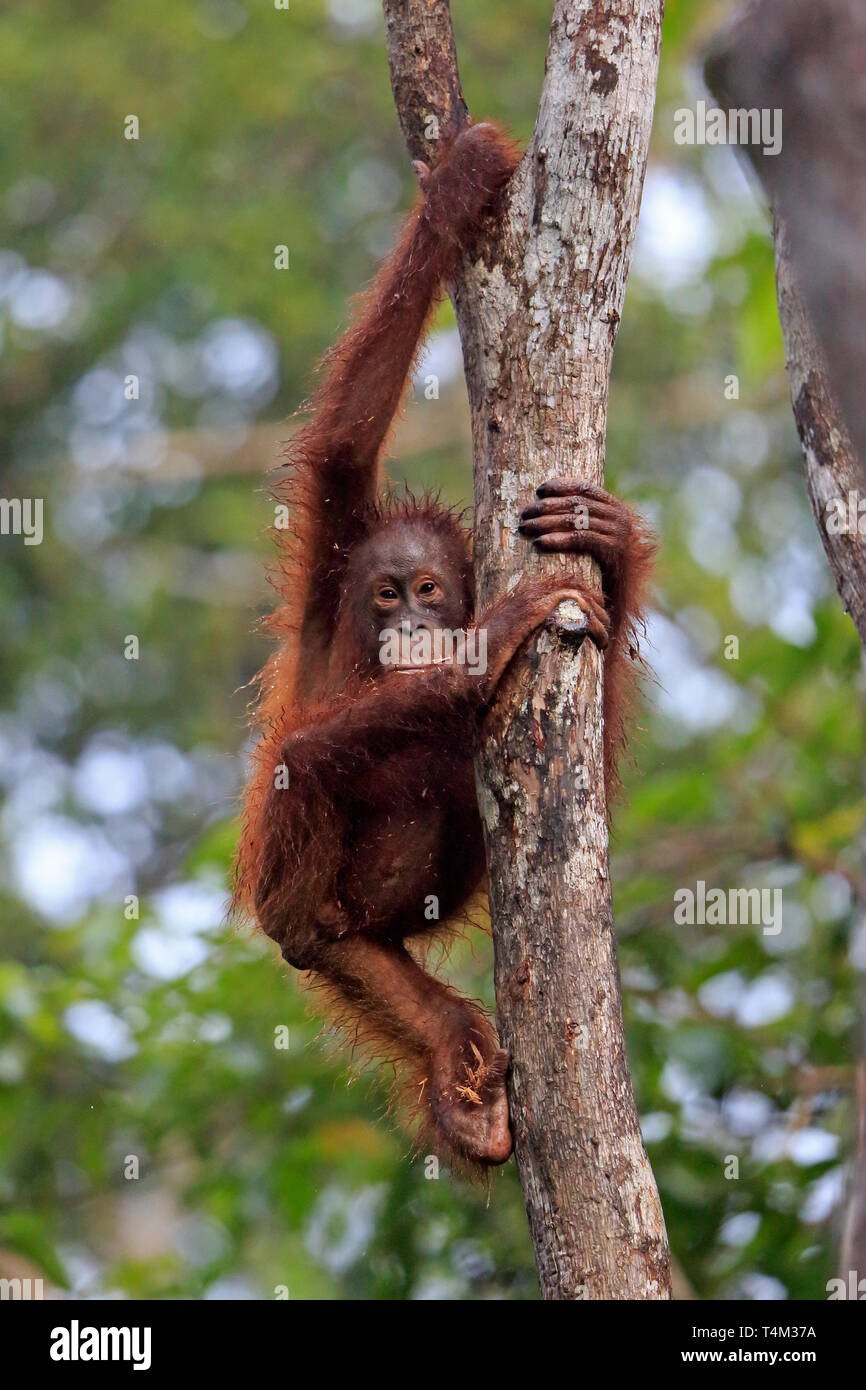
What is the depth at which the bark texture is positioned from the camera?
2785 mm

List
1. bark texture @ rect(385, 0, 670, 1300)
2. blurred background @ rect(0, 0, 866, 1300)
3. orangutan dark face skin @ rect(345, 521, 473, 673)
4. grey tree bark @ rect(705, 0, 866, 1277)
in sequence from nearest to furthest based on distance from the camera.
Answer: grey tree bark @ rect(705, 0, 866, 1277) < bark texture @ rect(385, 0, 670, 1300) < orangutan dark face skin @ rect(345, 521, 473, 673) < blurred background @ rect(0, 0, 866, 1300)

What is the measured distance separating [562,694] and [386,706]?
2.63 feet

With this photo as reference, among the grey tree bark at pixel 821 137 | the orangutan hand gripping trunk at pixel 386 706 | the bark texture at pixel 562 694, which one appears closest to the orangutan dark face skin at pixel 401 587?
the orangutan hand gripping trunk at pixel 386 706

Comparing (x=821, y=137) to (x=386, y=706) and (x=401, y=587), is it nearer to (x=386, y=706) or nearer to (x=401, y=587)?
(x=386, y=706)

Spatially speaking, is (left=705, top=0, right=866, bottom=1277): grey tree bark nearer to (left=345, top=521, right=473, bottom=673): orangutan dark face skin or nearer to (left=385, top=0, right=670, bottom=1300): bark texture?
(left=385, top=0, right=670, bottom=1300): bark texture

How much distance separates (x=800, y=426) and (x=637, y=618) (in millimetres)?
707

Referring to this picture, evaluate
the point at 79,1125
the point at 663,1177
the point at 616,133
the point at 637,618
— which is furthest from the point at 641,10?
the point at 79,1125

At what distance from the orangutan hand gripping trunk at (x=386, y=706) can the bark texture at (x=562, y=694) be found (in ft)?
0.52

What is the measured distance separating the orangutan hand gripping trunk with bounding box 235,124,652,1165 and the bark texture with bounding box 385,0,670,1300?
0.16 meters

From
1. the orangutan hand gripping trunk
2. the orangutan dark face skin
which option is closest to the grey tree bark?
the orangutan hand gripping trunk

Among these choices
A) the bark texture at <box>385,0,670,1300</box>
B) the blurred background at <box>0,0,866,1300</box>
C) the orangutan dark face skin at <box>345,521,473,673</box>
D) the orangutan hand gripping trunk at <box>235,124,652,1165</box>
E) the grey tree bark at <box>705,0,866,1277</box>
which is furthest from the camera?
the blurred background at <box>0,0,866,1300</box>

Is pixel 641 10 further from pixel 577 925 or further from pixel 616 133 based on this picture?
pixel 577 925

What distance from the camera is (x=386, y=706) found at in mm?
3699

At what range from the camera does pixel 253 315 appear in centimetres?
1299
